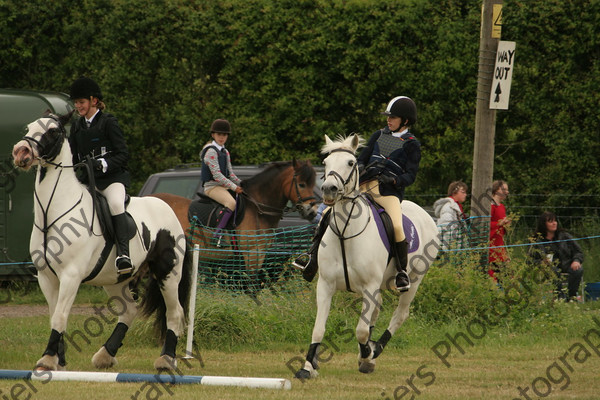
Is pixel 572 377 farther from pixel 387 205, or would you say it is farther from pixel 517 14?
pixel 517 14

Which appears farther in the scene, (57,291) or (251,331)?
(251,331)

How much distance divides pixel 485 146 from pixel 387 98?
15.4 feet

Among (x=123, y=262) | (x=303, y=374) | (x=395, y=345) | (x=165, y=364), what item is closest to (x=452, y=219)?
(x=395, y=345)

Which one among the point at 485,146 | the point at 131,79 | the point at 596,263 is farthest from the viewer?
the point at 131,79

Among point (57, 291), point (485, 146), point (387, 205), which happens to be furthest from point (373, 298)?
point (485, 146)

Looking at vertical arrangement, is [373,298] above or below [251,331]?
above

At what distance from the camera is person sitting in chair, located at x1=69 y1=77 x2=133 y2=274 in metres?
8.70

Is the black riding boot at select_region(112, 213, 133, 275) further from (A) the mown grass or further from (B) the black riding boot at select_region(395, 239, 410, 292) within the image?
(B) the black riding boot at select_region(395, 239, 410, 292)

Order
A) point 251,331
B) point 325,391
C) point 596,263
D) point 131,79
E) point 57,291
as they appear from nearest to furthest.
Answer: point 325,391
point 57,291
point 251,331
point 596,263
point 131,79

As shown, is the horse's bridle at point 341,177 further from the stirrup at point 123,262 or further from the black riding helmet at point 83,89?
the black riding helmet at point 83,89

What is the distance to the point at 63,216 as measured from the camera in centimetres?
823

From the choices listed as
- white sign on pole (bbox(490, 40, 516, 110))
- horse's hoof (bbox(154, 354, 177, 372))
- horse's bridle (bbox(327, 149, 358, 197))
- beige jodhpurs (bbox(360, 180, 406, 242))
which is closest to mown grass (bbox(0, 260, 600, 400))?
horse's hoof (bbox(154, 354, 177, 372))

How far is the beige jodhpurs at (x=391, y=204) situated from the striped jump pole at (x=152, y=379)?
2131 millimetres

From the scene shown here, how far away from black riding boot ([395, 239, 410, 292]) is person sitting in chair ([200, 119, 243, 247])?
4075mm
